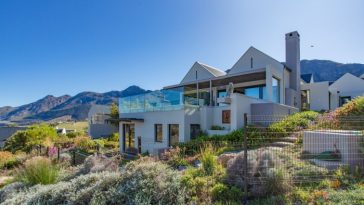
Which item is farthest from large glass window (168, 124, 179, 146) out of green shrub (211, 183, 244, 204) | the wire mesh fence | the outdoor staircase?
green shrub (211, 183, 244, 204)

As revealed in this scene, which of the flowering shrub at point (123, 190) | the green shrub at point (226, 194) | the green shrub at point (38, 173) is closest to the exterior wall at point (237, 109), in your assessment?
the green shrub at point (226, 194)

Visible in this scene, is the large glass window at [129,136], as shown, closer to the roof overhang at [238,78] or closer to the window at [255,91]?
the roof overhang at [238,78]

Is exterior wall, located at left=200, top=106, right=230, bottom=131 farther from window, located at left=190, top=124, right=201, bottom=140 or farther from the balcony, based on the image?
the balcony

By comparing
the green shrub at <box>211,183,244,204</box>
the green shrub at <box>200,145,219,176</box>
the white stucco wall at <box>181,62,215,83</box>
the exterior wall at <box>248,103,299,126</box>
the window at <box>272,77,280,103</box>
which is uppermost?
the white stucco wall at <box>181,62,215,83</box>

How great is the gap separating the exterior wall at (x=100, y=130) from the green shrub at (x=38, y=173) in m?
25.6

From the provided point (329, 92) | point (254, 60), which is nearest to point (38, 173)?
point (254, 60)

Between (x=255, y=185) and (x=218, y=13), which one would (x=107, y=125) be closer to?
(x=218, y=13)

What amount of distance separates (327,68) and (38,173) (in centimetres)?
17756

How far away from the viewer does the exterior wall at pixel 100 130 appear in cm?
3319

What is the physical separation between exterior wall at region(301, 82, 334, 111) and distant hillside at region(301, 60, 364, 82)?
414 feet

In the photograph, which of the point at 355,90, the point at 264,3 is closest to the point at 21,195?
the point at 264,3

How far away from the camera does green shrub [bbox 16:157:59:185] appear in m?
7.95

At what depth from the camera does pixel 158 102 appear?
17062 mm

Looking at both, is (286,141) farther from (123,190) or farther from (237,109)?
(123,190)
